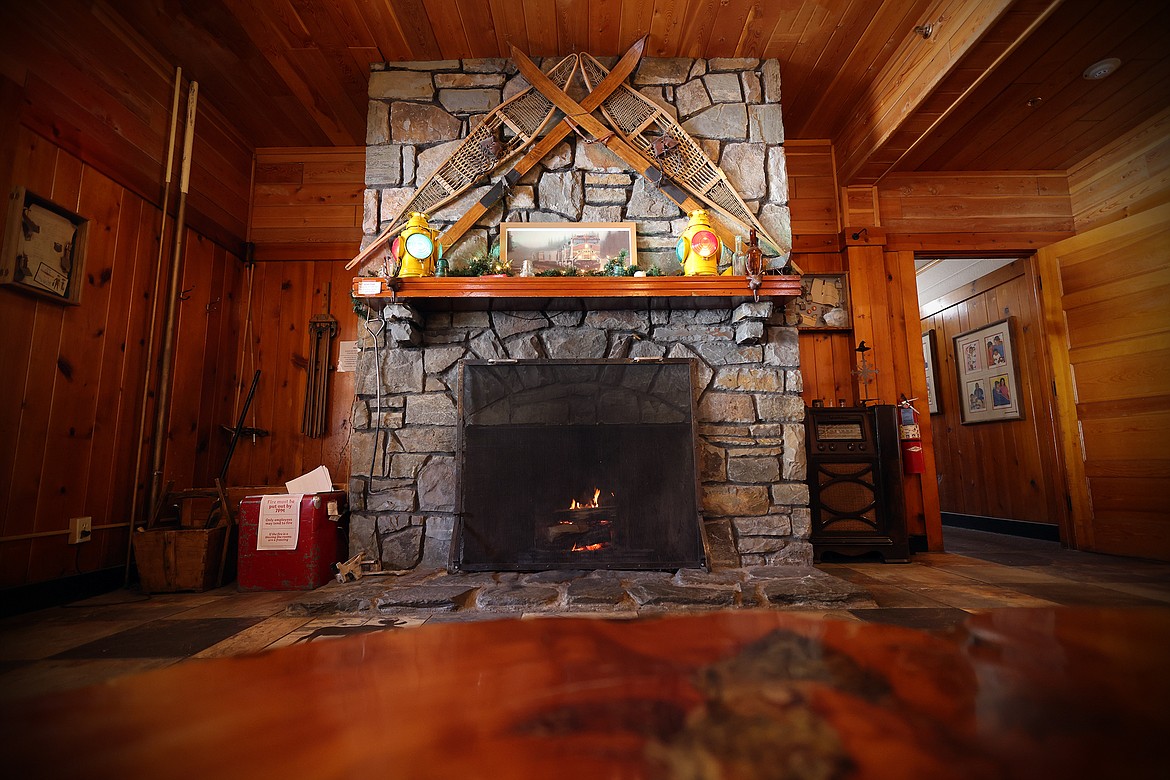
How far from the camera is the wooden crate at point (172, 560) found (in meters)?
2.23

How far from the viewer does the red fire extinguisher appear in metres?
3.01

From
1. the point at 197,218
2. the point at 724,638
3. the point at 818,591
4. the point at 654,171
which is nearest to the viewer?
the point at 724,638

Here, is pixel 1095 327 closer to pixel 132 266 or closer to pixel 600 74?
pixel 600 74

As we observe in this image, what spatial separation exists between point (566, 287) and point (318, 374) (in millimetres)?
1918

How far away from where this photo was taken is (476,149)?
2.68m

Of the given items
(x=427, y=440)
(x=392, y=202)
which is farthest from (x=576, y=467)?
(x=392, y=202)

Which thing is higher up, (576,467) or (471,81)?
(471,81)

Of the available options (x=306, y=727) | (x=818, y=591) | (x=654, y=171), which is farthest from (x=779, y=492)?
(x=306, y=727)

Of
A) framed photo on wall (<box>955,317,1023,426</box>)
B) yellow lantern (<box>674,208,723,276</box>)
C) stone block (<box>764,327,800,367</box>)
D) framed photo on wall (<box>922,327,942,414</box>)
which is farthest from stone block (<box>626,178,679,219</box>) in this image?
framed photo on wall (<box>922,327,942,414</box>)

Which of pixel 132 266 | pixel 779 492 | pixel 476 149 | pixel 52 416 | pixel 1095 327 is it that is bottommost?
pixel 779 492

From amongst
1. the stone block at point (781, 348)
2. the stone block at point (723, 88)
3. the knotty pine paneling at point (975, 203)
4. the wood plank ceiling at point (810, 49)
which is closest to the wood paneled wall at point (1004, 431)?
the knotty pine paneling at point (975, 203)

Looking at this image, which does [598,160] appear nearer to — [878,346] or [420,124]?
[420,124]

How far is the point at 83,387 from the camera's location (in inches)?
88.5

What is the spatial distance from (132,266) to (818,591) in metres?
3.56
